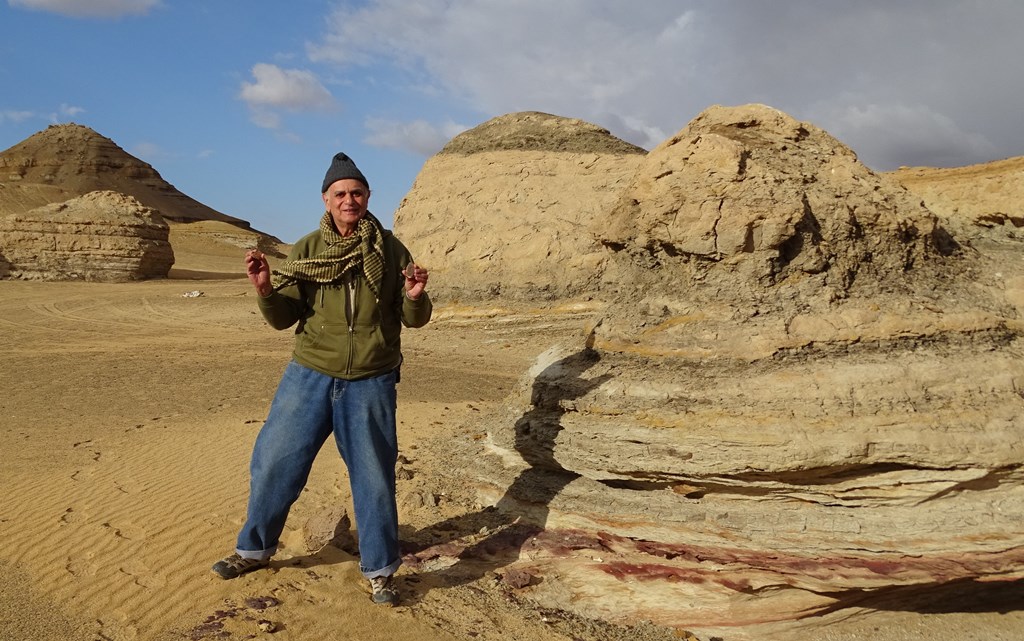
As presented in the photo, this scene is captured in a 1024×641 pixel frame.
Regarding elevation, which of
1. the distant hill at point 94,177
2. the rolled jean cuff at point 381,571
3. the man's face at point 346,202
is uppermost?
the distant hill at point 94,177

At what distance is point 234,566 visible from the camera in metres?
3.17

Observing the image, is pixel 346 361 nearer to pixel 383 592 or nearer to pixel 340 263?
pixel 340 263

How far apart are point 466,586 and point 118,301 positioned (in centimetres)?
1510

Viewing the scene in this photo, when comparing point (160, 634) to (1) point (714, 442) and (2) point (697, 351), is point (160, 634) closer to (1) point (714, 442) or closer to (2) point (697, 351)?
(1) point (714, 442)

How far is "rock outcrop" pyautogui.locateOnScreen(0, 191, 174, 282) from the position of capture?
1878 cm

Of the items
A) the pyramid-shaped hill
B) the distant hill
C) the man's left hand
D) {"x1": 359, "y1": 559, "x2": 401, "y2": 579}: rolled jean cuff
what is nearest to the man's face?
the man's left hand

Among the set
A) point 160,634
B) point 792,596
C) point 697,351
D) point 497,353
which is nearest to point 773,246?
point 697,351

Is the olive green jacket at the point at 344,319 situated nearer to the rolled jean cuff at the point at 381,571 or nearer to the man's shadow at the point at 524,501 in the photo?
the rolled jean cuff at the point at 381,571

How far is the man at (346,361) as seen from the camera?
3.00m

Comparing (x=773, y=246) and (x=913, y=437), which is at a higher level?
(x=773, y=246)

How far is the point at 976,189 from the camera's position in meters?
6.39

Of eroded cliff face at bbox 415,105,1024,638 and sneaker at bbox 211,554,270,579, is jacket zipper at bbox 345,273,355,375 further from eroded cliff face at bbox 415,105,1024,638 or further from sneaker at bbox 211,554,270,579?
eroded cliff face at bbox 415,105,1024,638

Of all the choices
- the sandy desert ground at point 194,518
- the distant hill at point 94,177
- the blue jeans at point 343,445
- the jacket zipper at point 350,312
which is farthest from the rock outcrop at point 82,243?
the jacket zipper at point 350,312

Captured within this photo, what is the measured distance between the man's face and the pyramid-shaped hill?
43295 millimetres
